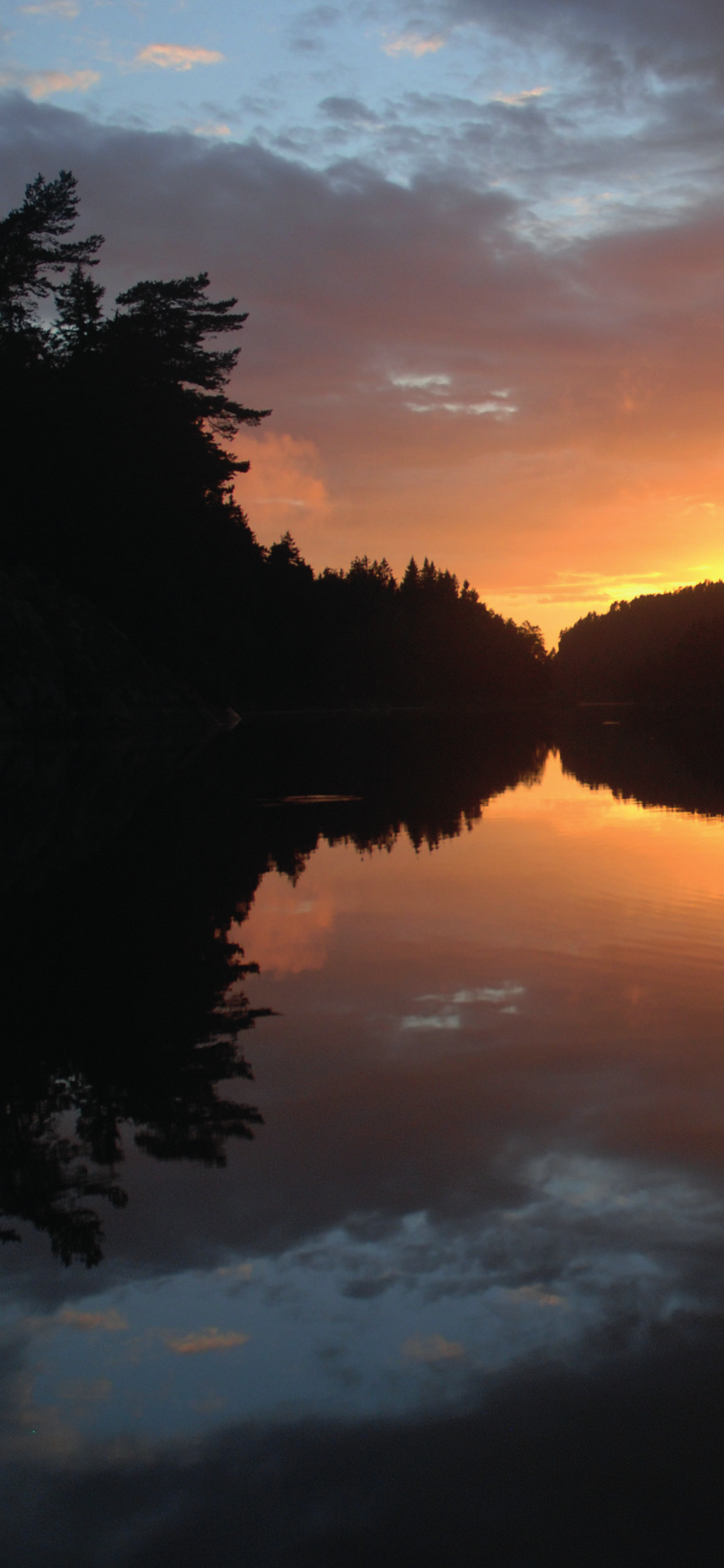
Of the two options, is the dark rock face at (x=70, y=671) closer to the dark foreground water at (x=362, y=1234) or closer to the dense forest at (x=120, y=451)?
the dense forest at (x=120, y=451)

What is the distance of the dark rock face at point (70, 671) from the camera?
3922cm

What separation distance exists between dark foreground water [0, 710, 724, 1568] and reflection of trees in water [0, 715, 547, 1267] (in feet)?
0.11

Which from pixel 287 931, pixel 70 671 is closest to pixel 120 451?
pixel 70 671

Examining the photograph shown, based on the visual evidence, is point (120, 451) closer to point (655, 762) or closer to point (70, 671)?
point (70, 671)

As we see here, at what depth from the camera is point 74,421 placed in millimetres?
53844

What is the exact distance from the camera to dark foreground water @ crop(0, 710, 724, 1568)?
285 centimetres

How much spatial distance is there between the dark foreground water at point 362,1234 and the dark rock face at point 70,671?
1179 inches

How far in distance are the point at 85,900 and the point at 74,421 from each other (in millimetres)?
47725

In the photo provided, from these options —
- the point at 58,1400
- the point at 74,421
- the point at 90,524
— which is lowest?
the point at 58,1400

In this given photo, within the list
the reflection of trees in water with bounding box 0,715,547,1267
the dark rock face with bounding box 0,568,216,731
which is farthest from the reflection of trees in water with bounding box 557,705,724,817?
the dark rock face with bounding box 0,568,216,731

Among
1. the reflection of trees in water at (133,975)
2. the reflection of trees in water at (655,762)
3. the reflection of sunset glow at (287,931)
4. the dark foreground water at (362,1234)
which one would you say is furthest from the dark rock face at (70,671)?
the dark foreground water at (362,1234)

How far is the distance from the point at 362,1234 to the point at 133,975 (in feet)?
14.2

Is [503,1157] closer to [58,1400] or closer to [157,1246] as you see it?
[157,1246]

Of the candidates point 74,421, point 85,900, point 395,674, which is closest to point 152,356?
point 74,421
